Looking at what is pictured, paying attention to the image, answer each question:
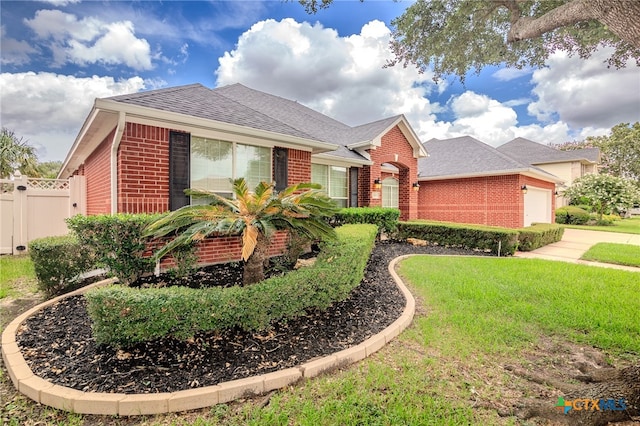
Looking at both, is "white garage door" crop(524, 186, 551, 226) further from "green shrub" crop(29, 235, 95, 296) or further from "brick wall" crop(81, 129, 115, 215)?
"green shrub" crop(29, 235, 95, 296)

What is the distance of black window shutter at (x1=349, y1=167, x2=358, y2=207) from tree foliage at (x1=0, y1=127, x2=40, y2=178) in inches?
765

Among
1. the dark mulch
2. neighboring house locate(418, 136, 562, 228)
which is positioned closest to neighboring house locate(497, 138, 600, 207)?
neighboring house locate(418, 136, 562, 228)

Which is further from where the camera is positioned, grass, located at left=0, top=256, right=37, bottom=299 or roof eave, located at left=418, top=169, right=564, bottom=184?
roof eave, located at left=418, top=169, right=564, bottom=184

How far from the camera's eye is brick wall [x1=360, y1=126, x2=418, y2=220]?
12.1m

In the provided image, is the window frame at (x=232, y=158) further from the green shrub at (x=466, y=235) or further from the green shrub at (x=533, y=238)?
the green shrub at (x=533, y=238)

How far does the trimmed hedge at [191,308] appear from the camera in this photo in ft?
9.18

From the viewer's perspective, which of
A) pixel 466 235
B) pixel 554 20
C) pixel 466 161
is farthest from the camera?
pixel 466 161

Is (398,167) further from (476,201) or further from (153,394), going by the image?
(153,394)

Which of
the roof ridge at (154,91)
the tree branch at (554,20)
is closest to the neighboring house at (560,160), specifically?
the tree branch at (554,20)

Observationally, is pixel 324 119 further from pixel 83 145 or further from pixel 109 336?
pixel 109 336

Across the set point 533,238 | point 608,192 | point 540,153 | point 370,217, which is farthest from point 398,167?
point 540,153

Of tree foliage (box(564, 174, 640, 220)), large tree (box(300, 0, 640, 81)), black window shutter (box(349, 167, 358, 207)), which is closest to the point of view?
large tree (box(300, 0, 640, 81))

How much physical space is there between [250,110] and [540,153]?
118ft

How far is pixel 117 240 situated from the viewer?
163 inches
